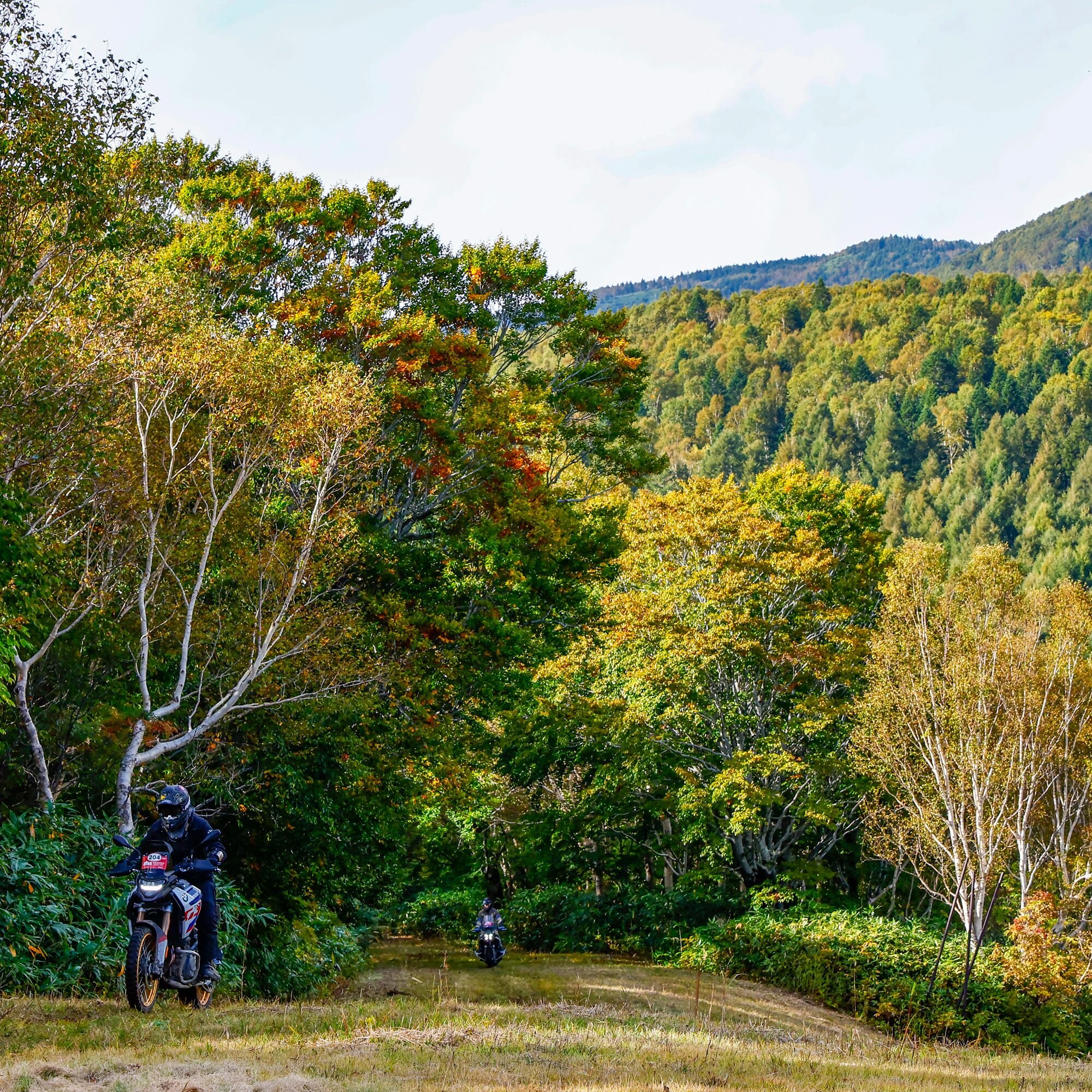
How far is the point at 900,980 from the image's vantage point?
19922mm

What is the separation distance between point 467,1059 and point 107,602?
25.4ft

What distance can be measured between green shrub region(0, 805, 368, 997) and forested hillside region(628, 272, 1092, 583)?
66445 millimetres

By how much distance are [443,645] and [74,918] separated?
9430 millimetres

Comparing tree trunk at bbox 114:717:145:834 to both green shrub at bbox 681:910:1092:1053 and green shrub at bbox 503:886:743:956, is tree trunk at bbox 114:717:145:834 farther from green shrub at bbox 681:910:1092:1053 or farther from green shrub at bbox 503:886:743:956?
green shrub at bbox 503:886:743:956

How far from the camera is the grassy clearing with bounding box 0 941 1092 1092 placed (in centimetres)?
645

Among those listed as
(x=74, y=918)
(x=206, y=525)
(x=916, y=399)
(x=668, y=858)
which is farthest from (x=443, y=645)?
(x=916, y=399)

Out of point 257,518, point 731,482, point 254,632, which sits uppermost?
point 731,482

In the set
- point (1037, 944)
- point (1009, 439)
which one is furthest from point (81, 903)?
point (1009, 439)

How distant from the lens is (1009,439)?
114m

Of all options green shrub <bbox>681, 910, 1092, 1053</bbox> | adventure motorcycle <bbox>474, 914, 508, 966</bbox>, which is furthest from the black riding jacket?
adventure motorcycle <bbox>474, 914, 508, 966</bbox>

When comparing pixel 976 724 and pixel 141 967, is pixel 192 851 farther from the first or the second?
pixel 976 724

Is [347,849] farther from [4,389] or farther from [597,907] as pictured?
[597,907]

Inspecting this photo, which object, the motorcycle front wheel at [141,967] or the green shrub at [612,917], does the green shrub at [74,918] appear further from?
the green shrub at [612,917]

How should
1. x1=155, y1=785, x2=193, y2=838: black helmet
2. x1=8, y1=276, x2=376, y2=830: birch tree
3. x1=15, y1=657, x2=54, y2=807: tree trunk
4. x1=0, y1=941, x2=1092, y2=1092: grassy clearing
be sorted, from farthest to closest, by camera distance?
x1=8, y1=276, x2=376, y2=830: birch tree < x1=15, y1=657, x2=54, y2=807: tree trunk < x1=155, y1=785, x2=193, y2=838: black helmet < x1=0, y1=941, x2=1092, y2=1092: grassy clearing
